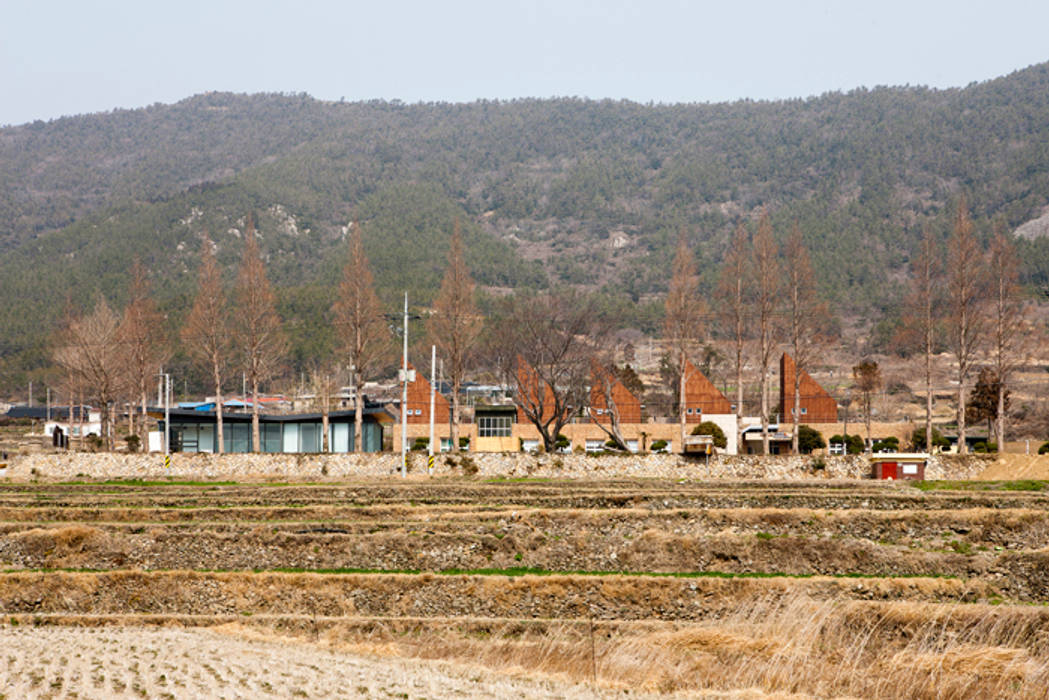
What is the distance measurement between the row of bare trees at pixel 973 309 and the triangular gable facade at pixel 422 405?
31.2 meters

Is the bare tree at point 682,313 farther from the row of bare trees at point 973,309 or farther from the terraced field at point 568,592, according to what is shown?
the terraced field at point 568,592

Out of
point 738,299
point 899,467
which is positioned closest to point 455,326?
point 738,299

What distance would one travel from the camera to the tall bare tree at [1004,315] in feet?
156

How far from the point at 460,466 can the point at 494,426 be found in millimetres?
21731

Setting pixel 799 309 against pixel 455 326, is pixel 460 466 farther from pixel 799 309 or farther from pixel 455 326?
pixel 799 309

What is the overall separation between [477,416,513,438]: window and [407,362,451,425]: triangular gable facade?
4603 mm

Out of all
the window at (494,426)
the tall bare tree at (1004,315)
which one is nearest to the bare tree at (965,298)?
the tall bare tree at (1004,315)

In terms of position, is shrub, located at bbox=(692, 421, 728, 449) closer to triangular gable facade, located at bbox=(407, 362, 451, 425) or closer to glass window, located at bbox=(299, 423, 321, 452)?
triangular gable facade, located at bbox=(407, 362, 451, 425)

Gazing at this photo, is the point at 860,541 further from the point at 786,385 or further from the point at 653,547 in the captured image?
the point at 786,385

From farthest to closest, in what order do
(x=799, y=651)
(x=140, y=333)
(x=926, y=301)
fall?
1. (x=140, y=333)
2. (x=926, y=301)
3. (x=799, y=651)

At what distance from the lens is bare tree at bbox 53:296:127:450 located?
59.7 metres

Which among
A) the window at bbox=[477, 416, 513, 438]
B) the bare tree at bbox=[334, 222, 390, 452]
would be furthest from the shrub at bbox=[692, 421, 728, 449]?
the bare tree at bbox=[334, 222, 390, 452]

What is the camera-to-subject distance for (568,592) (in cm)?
1998

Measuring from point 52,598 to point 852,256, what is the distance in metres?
146
